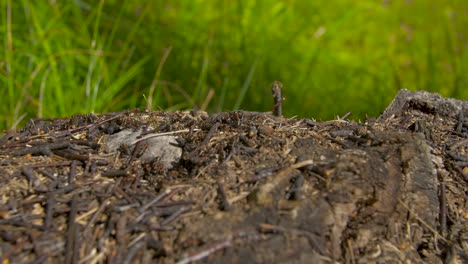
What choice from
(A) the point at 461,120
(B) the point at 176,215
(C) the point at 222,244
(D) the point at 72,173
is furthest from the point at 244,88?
(C) the point at 222,244

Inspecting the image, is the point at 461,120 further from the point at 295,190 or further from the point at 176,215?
the point at 176,215

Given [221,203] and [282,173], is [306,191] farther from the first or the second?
[221,203]

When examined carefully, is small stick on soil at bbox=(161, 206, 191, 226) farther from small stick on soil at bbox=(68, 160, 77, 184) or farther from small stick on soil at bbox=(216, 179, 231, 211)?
small stick on soil at bbox=(68, 160, 77, 184)

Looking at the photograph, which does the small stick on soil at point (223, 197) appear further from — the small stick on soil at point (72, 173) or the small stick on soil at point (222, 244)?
the small stick on soil at point (72, 173)

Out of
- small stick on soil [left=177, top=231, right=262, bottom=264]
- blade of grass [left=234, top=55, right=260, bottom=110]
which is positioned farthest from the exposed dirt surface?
blade of grass [left=234, top=55, right=260, bottom=110]

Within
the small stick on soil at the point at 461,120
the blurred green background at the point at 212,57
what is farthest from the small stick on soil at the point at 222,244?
the blurred green background at the point at 212,57
